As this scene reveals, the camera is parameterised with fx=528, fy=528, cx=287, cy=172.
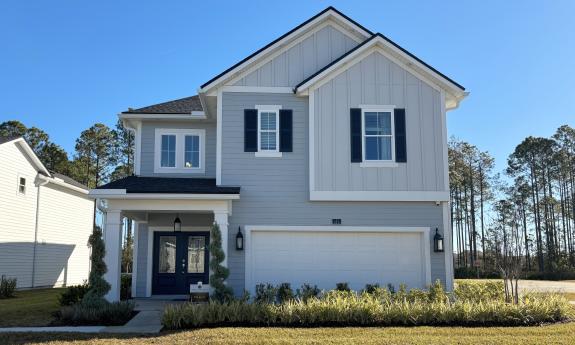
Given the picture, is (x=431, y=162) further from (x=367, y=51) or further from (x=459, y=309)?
(x=459, y=309)

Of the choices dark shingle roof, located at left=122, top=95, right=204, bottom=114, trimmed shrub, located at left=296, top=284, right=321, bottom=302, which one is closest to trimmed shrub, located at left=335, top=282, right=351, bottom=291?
trimmed shrub, located at left=296, top=284, right=321, bottom=302

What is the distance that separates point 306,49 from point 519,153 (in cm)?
3337

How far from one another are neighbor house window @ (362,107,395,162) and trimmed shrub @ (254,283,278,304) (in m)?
A: 4.27

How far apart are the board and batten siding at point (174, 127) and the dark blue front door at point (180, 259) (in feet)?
6.83

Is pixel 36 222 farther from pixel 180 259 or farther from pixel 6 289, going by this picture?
pixel 180 259

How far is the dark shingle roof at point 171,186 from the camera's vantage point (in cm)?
1344

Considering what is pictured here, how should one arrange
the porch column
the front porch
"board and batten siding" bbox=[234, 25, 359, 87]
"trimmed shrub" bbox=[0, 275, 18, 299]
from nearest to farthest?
the porch column, "board and batten siding" bbox=[234, 25, 359, 87], the front porch, "trimmed shrub" bbox=[0, 275, 18, 299]

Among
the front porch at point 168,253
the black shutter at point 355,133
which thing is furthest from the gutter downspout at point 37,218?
the black shutter at point 355,133

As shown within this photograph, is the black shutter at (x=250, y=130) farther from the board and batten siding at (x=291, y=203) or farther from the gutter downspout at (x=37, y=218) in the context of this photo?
the gutter downspout at (x=37, y=218)

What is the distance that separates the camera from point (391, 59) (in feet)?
48.3

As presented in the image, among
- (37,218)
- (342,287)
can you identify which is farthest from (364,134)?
(37,218)

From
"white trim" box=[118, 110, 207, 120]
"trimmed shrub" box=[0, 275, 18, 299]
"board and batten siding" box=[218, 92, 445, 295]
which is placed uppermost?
"white trim" box=[118, 110, 207, 120]

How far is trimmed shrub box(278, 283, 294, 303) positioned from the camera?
Result: 43.5 feet

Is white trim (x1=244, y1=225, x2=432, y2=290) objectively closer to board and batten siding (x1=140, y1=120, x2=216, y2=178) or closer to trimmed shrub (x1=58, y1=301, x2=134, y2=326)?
board and batten siding (x1=140, y1=120, x2=216, y2=178)
